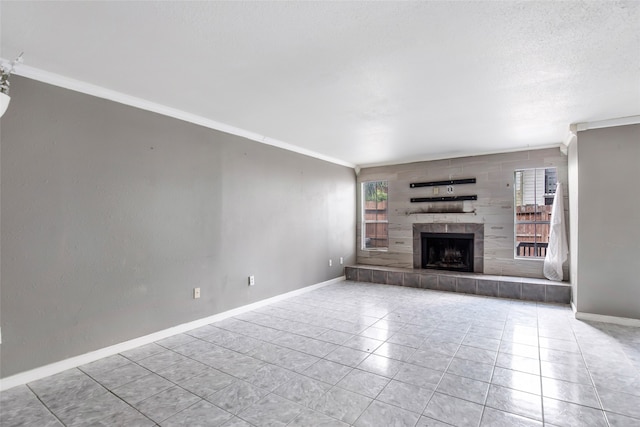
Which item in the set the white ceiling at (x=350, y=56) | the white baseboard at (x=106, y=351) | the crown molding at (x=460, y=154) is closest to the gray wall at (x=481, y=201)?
the crown molding at (x=460, y=154)

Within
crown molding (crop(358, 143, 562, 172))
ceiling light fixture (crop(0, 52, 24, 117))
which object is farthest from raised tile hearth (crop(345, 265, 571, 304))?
ceiling light fixture (crop(0, 52, 24, 117))

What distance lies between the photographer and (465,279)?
5.31m

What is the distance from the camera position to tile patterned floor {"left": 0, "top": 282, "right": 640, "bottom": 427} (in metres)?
2.01

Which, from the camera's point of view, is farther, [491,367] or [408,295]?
[408,295]

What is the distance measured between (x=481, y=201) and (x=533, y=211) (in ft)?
2.69

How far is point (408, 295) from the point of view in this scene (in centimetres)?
514

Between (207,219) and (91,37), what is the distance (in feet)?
6.96

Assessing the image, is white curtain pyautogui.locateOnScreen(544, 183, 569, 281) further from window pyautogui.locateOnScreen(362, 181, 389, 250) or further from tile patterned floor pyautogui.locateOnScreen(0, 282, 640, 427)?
window pyautogui.locateOnScreen(362, 181, 389, 250)

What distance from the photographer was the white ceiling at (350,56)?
1.84 metres

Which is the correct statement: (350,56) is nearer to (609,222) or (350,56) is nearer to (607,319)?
(609,222)

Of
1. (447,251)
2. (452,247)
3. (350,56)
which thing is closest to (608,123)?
(452,247)

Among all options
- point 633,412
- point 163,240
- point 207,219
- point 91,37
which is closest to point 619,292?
point 633,412

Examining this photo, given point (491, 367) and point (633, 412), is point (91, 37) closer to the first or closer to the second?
point (491, 367)

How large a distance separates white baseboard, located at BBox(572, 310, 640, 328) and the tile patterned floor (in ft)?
0.43
